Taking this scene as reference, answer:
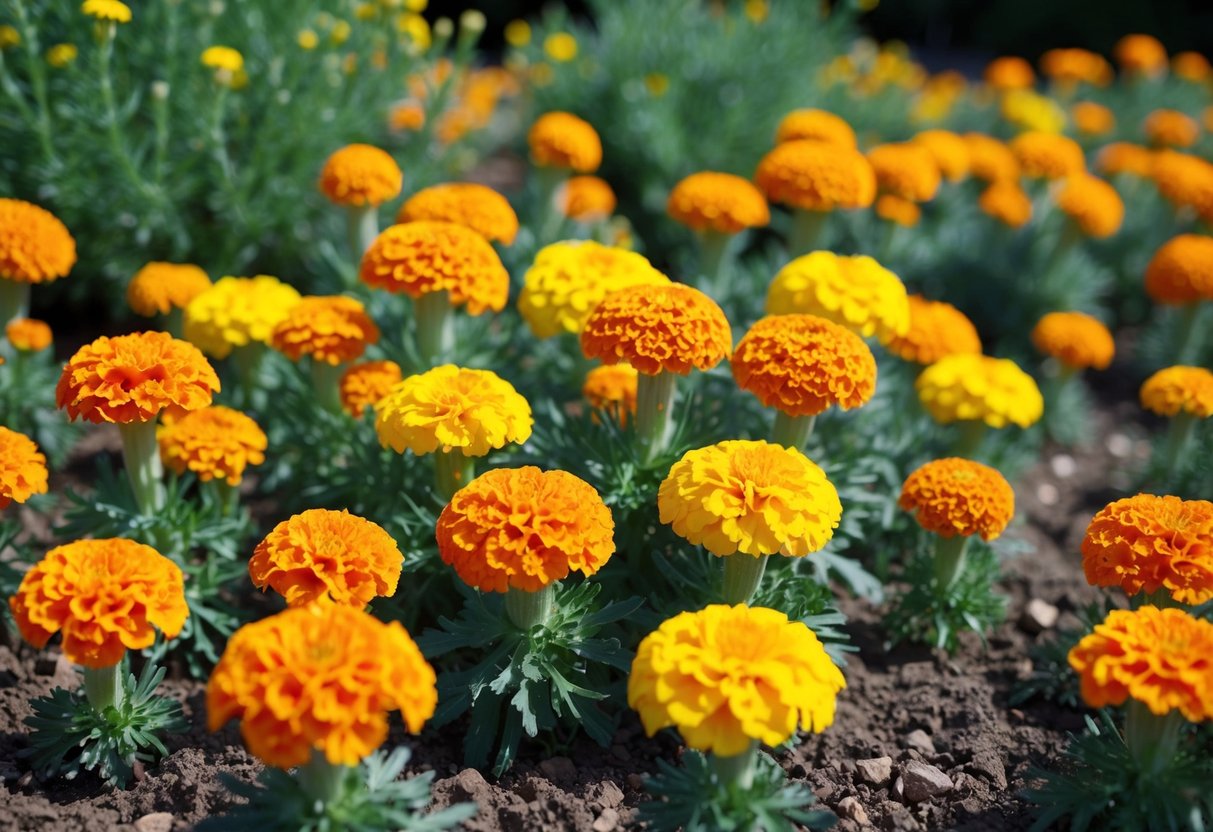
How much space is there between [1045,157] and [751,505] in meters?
3.65

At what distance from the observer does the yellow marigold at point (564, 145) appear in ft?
14.8

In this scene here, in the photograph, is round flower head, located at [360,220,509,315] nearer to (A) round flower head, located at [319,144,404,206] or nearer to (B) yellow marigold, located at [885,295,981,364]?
(A) round flower head, located at [319,144,404,206]

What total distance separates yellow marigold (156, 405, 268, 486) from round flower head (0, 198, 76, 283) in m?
0.67

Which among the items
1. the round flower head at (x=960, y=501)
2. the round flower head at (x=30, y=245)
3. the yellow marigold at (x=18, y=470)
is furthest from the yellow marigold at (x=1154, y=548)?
the round flower head at (x=30, y=245)

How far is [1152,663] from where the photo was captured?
96.9 inches

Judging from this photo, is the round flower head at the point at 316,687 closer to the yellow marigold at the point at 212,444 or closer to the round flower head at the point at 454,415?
the round flower head at the point at 454,415

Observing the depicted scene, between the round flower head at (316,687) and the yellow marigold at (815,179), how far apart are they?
99.1 inches

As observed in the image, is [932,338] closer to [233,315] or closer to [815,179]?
[815,179]

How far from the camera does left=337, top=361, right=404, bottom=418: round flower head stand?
3.67m

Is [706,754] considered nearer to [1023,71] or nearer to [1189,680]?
[1189,680]

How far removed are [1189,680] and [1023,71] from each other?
19.9ft

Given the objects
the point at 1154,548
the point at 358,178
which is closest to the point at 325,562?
the point at 358,178

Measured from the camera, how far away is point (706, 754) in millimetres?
2768

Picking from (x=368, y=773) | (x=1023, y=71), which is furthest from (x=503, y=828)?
(x=1023, y=71)
